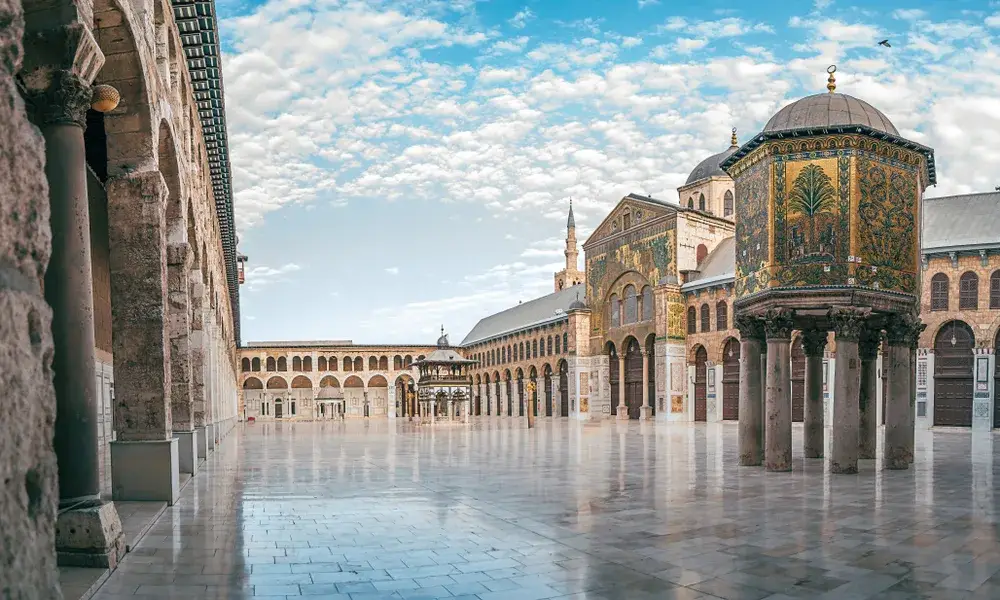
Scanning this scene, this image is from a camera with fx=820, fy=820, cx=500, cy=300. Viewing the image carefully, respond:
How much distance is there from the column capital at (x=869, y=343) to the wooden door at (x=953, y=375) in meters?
21.4

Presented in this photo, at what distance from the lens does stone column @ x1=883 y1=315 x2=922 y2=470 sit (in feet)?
51.4

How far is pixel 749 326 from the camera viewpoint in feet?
53.2

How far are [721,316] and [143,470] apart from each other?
1404 inches

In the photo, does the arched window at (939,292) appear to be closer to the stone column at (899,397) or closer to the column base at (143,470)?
the stone column at (899,397)

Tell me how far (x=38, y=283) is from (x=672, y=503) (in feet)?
31.2

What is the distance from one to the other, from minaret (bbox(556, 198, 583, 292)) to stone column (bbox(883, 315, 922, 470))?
68.7 m

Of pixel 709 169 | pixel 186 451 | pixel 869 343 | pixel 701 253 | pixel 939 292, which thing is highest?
pixel 709 169

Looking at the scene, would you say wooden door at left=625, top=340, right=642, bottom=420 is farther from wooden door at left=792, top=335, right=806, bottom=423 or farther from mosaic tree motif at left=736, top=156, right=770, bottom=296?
mosaic tree motif at left=736, top=156, right=770, bottom=296

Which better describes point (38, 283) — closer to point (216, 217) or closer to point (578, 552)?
point (578, 552)

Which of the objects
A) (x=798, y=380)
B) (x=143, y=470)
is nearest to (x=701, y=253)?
(x=798, y=380)

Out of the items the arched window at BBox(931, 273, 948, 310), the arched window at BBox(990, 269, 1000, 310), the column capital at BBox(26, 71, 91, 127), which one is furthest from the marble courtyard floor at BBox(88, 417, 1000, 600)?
the arched window at BBox(931, 273, 948, 310)

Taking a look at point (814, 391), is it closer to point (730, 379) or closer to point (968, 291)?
point (968, 291)

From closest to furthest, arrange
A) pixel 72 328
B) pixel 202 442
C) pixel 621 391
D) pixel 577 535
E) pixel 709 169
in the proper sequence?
pixel 72 328 < pixel 577 535 < pixel 202 442 < pixel 621 391 < pixel 709 169

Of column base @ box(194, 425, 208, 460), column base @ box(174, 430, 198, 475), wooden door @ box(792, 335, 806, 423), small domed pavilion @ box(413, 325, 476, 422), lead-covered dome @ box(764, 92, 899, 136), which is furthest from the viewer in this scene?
small domed pavilion @ box(413, 325, 476, 422)
